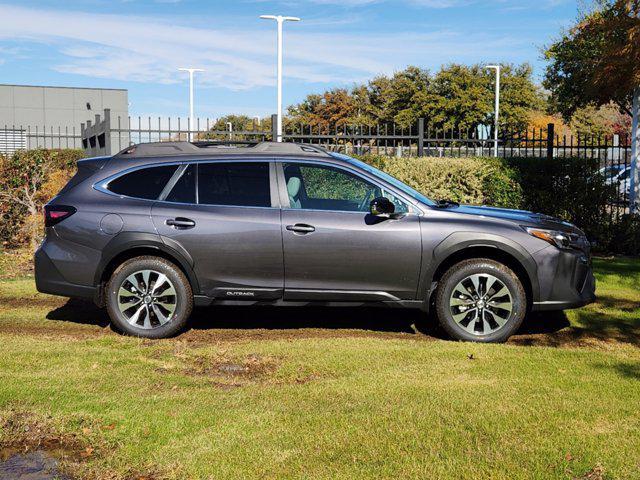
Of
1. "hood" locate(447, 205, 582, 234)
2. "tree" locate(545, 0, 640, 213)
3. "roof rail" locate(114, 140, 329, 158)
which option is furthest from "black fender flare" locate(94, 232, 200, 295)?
"tree" locate(545, 0, 640, 213)

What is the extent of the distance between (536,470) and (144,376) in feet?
9.92

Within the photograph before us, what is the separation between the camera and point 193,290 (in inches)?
277

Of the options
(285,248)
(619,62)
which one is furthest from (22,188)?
(619,62)

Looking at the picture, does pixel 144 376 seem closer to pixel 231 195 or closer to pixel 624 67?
pixel 231 195

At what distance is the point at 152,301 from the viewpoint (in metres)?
7.04

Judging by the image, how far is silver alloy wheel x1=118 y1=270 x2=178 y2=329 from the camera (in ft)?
22.9

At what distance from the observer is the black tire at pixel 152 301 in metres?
6.97

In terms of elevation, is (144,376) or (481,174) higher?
(481,174)

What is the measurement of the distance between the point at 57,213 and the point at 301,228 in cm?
230

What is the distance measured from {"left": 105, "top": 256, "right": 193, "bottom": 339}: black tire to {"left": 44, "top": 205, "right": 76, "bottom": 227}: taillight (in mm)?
707

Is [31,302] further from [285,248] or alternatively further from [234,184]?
[285,248]

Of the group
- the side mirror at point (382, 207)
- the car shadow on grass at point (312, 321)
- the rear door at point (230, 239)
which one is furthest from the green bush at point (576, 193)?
the rear door at point (230, 239)

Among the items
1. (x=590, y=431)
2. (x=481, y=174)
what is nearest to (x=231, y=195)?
(x=590, y=431)

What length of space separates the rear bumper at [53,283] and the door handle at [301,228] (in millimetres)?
1919
